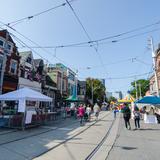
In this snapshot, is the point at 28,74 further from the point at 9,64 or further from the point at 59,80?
the point at 59,80

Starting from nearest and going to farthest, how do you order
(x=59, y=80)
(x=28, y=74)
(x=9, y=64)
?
1. (x=9, y=64)
2. (x=28, y=74)
3. (x=59, y=80)

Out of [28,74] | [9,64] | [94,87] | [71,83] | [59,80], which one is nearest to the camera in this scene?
[9,64]

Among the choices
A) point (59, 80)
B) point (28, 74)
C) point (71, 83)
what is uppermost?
point (71, 83)

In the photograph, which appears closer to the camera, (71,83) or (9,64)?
(9,64)

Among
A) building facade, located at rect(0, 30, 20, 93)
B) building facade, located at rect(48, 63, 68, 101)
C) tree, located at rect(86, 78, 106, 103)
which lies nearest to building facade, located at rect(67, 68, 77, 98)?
building facade, located at rect(48, 63, 68, 101)

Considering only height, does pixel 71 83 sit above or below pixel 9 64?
above

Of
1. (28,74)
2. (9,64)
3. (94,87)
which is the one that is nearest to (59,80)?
(28,74)

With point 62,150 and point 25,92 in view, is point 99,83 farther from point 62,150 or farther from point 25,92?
point 62,150

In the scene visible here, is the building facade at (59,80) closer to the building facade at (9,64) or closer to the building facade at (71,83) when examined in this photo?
the building facade at (71,83)

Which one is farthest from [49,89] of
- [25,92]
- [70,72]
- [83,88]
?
[83,88]

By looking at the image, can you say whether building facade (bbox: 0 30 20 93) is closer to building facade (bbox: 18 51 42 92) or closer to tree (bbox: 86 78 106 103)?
building facade (bbox: 18 51 42 92)

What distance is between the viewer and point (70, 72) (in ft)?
162

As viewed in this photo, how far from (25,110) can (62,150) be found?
21.9 feet

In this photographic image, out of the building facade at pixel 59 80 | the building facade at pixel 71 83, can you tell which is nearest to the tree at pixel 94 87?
the building facade at pixel 71 83
